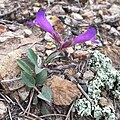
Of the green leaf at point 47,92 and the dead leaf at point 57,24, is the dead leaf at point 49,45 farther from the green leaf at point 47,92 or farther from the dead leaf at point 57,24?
the green leaf at point 47,92

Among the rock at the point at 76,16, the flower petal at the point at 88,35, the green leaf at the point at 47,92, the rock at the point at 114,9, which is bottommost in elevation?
the green leaf at the point at 47,92

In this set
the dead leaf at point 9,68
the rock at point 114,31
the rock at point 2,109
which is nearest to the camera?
the rock at point 2,109

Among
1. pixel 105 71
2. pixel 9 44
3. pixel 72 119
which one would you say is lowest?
pixel 72 119

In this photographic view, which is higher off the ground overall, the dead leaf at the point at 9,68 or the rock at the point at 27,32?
the rock at the point at 27,32

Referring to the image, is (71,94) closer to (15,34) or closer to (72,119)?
(72,119)

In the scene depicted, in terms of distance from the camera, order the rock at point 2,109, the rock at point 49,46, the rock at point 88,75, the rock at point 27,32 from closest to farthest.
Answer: the rock at point 2,109 < the rock at point 88,75 < the rock at point 49,46 < the rock at point 27,32

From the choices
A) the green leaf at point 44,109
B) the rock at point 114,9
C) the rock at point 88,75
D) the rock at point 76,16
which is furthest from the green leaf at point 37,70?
the rock at point 114,9

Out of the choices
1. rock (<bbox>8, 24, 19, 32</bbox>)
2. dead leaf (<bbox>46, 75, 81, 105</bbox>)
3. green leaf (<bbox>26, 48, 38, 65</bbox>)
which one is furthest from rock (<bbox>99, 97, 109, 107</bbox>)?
rock (<bbox>8, 24, 19, 32</bbox>)

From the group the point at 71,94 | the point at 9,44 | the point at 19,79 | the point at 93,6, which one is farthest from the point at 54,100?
the point at 93,6
